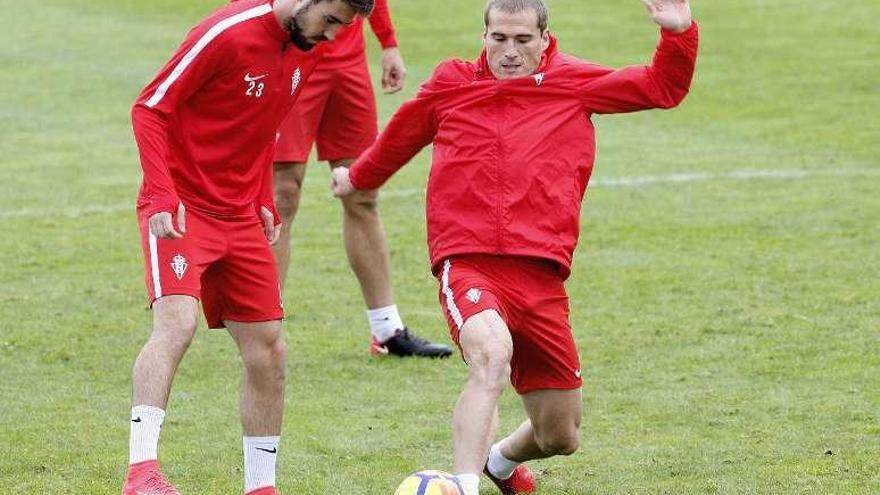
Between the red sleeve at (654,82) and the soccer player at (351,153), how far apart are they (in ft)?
10.4

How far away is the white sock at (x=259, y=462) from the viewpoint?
6.97 metres

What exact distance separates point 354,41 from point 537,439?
3896 mm

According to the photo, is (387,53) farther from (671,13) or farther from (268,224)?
(671,13)

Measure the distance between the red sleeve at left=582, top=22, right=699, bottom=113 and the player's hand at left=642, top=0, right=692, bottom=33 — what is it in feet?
0.13

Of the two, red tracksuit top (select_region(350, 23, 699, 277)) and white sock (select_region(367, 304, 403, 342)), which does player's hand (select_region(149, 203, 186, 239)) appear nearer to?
red tracksuit top (select_region(350, 23, 699, 277))

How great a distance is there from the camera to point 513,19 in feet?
22.5

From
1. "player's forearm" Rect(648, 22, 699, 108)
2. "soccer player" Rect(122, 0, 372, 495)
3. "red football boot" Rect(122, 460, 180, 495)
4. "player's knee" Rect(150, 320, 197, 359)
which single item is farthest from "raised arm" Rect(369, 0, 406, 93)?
"red football boot" Rect(122, 460, 180, 495)

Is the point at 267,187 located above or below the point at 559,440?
above

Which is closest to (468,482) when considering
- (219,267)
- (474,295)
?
(474,295)

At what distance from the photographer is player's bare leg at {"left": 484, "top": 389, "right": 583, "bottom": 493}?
22.7ft

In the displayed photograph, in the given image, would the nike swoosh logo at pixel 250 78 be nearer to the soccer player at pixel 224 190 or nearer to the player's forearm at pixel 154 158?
the soccer player at pixel 224 190

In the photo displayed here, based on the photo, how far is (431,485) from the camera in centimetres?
593

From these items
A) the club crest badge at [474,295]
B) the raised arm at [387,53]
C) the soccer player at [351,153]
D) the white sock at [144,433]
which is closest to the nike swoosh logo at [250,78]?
the club crest badge at [474,295]

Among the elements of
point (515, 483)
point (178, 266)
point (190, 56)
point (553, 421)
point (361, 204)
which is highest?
point (190, 56)
